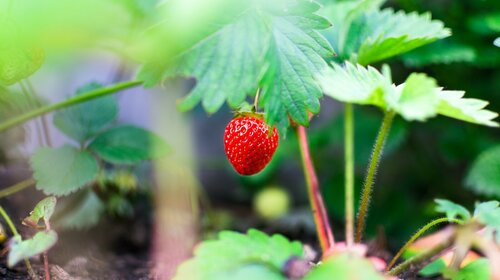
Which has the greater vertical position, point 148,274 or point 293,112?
point 293,112

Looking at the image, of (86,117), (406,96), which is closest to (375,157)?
(406,96)

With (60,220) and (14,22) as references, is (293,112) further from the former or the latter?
(60,220)

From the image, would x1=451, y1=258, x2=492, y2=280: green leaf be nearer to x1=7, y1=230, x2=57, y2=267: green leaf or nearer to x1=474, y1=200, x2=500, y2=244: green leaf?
x1=474, y1=200, x2=500, y2=244: green leaf

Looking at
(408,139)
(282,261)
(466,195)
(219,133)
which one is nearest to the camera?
(282,261)

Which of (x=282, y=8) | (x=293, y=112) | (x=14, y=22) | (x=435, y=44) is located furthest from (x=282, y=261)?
(x=435, y=44)

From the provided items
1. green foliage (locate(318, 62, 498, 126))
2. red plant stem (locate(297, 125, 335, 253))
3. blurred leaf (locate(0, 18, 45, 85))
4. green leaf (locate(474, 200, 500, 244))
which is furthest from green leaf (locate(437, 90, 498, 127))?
blurred leaf (locate(0, 18, 45, 85))

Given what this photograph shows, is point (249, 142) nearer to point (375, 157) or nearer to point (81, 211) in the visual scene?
point (375, 157)
